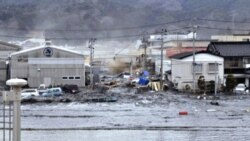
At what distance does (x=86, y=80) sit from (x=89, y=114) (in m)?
20.0

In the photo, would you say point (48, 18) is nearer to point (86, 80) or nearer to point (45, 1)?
point (45, 1)

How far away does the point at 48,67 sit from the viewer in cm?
3478

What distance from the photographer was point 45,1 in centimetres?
10912

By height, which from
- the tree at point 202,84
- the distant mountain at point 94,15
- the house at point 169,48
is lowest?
the tree at point 202,84

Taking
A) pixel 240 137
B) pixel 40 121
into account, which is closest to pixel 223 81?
pixel 40 121

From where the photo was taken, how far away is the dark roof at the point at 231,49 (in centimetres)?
3372

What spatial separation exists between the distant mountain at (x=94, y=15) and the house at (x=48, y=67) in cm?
6064

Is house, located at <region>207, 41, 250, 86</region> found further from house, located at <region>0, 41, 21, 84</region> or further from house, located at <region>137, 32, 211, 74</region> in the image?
house, located at <region>0, 41, 21, 84</region>

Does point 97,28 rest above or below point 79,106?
above

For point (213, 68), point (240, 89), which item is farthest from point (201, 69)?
point (240, 89)

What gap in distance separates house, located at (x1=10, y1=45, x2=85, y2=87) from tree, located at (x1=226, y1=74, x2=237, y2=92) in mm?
10395

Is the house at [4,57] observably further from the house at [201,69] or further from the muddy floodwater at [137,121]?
the muddy floodwater at [137,121]

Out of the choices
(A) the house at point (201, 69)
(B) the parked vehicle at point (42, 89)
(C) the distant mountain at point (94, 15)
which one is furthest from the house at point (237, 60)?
(C) the distant mountain at point (94, 15)

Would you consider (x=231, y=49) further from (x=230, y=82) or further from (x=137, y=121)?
(x=137, y=121)
